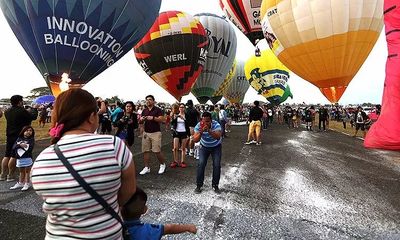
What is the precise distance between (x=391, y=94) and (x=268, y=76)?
29.8 m

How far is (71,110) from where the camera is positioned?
1590 mm

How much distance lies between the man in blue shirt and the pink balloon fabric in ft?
7.96

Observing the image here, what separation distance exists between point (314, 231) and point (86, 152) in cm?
319

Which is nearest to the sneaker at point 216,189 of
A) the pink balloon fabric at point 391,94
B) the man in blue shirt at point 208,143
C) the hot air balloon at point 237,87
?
the man in blue shirt at point 208,143

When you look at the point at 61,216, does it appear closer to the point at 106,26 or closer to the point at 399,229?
the point at 399,229

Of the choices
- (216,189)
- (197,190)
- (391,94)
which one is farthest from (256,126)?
(391,94)

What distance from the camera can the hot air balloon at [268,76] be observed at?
33.0 metres

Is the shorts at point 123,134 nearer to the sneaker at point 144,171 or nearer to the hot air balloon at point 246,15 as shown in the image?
the sneaker at point 144,171

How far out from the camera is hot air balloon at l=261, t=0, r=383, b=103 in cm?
1174

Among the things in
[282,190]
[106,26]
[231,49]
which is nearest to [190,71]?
[231,49]

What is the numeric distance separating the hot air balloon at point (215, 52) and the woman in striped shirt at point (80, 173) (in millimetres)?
23362

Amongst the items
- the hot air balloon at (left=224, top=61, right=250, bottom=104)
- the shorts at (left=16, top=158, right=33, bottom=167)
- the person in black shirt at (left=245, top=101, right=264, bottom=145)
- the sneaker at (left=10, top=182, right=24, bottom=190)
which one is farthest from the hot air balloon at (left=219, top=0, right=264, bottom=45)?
the sneaker at (left=10, top=182, right=24, bottom=190)

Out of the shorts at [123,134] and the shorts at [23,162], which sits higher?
the shorts at [123,134]

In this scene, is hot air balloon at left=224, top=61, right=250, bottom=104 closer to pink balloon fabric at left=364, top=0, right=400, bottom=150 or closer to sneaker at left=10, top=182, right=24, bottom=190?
sneaker at left=10, top=182, right=24, bottom=190
